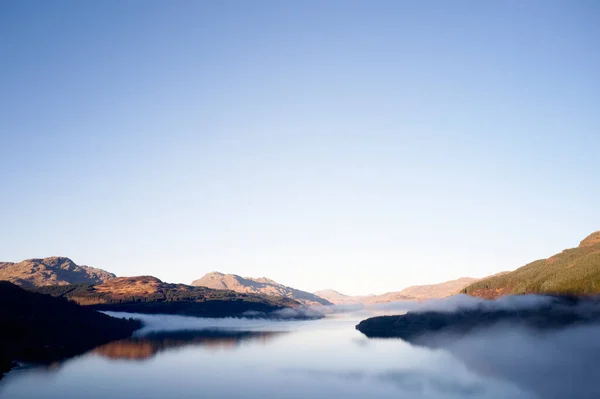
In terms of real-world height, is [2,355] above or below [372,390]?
above

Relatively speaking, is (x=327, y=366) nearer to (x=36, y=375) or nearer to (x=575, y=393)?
(x=575, y=393)

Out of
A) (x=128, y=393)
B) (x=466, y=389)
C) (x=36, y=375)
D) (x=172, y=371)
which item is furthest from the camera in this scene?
(x=172, y=371)

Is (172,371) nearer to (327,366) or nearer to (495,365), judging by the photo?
(327,366)

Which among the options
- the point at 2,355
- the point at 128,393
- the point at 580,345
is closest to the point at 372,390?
the point at 128,393

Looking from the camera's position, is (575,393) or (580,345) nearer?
(575,393)

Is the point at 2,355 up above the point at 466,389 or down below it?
above

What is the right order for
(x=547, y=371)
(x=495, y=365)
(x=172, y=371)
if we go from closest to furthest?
(x=547, y=371) → (x=172, y=371) → (x=495, y=365)

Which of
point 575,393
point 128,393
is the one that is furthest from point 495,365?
point 128,393

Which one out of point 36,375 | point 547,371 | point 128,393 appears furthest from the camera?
point 547,371

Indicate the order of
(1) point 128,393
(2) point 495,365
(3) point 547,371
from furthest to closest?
(2) point 495,365, (3) point 547,371, (1) point 128,393
